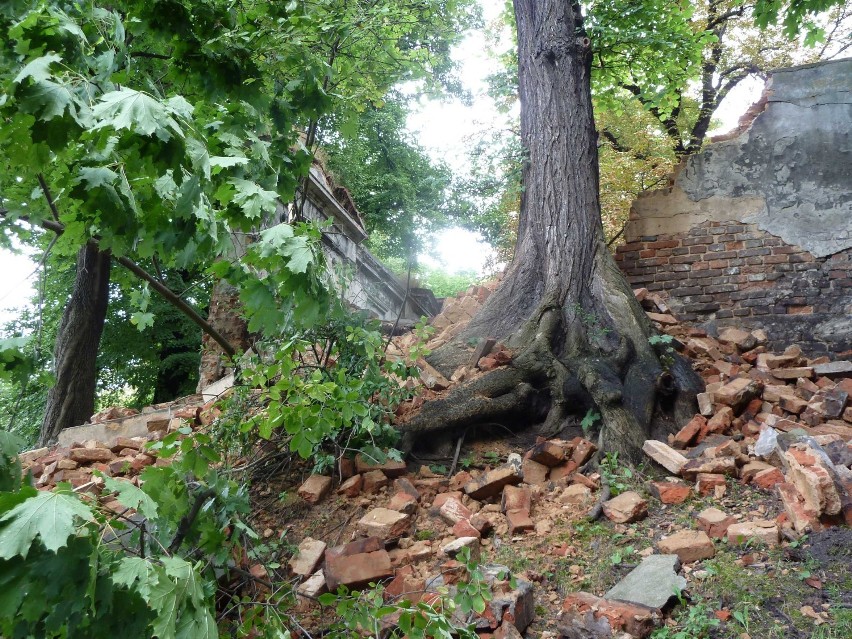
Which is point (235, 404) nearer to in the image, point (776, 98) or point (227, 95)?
point (227, 95)

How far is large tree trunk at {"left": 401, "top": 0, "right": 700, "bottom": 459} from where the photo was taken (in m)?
4.72

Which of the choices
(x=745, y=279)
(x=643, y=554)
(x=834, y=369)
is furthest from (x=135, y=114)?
(x=745, y=279)

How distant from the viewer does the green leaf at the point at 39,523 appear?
129cm

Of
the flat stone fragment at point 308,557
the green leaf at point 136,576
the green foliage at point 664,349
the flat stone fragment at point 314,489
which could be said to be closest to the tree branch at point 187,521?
the green leaf at point 136,576

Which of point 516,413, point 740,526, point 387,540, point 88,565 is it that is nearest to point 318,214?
point 516,413

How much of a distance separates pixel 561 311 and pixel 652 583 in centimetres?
276

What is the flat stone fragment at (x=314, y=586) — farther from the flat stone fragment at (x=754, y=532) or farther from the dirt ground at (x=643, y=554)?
the flat stone fragment at (x=754, y=532)

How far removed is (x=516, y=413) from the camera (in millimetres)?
4852

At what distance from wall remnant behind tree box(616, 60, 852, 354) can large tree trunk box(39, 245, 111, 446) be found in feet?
23.6

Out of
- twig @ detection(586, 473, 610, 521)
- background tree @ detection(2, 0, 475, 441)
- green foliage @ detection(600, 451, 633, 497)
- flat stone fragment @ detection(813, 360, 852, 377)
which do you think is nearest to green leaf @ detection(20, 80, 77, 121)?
background tree @ detection(2, 0, 475, 441)

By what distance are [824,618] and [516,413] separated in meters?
2.50

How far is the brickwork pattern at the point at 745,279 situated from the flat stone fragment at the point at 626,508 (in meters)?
4.33

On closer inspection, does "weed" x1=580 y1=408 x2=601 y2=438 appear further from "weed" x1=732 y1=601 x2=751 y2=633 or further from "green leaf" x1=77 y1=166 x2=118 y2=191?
→ "green leaf" x1=77 y1=166 x2=118 y2=191

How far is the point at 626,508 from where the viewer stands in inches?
144
